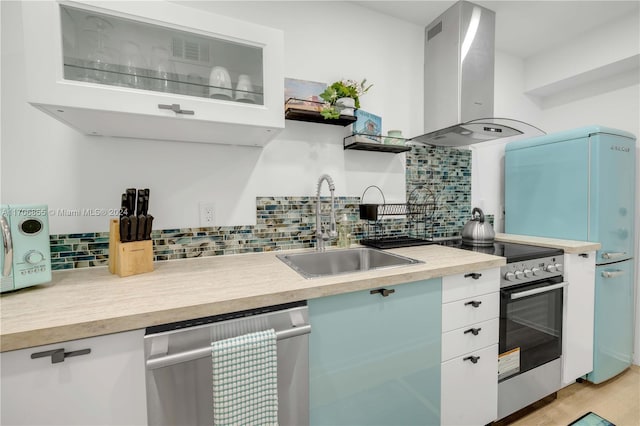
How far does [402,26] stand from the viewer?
6.57ft

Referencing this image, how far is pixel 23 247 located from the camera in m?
0.91

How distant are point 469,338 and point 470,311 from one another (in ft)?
0.44

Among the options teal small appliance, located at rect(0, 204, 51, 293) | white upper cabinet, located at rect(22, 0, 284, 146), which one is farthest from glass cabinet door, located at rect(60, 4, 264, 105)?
teal small appliance, located at rect(0, 204, 51, 293)

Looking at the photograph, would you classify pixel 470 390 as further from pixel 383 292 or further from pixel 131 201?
pixel 131 201

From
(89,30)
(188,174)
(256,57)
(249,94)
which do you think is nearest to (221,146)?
(188,174)

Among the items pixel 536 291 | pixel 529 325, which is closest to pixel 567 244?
pixel 536 291

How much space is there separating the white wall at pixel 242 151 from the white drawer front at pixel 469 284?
A: 31.6 inches

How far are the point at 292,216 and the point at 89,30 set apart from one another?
3.82 ft

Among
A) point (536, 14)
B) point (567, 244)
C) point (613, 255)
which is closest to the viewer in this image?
point (567, 244)

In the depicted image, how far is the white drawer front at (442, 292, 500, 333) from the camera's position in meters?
1.26

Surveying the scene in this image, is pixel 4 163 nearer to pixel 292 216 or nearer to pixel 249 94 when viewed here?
pixel 249 94

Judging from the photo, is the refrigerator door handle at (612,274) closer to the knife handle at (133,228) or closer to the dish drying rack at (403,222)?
the dish drying rack at (403,222)

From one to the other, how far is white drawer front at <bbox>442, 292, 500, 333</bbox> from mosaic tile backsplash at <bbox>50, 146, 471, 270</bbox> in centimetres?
72

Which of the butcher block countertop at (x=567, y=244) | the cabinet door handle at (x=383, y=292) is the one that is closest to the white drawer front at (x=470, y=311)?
the cabinet door handle at (x=383, y=292)
